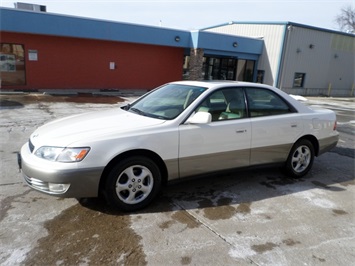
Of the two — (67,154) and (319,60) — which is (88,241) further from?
(319,60)

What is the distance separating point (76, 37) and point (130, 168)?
49.9 ft

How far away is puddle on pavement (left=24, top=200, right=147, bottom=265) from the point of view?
2.70m

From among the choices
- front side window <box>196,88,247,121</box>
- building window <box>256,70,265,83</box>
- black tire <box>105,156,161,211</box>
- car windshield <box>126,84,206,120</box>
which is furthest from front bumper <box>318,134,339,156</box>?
building window <box>256,70,265,83</box>

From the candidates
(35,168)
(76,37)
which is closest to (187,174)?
(35,168)

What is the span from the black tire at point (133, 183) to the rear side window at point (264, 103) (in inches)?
67.5

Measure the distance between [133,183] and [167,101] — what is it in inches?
51.4

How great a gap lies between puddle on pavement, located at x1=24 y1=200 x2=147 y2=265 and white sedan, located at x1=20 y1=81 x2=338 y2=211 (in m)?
0.29

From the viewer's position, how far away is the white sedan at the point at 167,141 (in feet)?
10.6

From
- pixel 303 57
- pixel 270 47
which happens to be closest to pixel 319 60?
pixel 303 57

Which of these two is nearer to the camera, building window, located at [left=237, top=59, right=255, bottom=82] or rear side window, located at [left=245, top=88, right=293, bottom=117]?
rear side window, located at [left=245, top=88, right=293, bottom=117]

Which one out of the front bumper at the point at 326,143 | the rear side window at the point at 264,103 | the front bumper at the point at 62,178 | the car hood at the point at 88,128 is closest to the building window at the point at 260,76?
the front bumper at the point at 326,143

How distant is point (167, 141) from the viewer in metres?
3.61

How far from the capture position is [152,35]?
1861cm

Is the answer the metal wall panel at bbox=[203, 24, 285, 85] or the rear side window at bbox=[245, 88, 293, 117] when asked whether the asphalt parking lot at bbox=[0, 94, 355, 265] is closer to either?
the rear side window at bbox=[245, 88, 293, 117]
